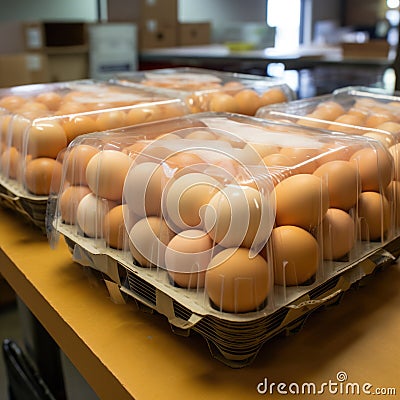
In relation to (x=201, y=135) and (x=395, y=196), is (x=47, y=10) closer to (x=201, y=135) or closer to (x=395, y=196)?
(x=201, y=135)

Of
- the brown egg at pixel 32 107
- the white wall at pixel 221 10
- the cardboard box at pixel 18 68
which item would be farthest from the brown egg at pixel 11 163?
the white wall at pixel 221 10

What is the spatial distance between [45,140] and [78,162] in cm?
19

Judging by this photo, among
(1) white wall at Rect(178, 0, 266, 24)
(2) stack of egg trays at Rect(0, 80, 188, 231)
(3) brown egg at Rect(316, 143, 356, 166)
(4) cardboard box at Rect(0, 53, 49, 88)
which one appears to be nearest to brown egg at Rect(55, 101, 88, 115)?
(2) stack of egg trays at Rect(0, 80, 188, 231)

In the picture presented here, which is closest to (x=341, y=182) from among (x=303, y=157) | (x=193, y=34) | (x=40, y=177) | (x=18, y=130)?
(x=303, y=157)

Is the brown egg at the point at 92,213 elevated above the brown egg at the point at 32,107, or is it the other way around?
the brown egg at the point at 32,107

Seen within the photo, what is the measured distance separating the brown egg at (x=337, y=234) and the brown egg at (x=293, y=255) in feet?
0.13

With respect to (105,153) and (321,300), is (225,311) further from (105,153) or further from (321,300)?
(105,153)

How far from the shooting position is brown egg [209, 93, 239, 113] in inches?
50.8

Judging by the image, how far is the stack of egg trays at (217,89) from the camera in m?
1.30

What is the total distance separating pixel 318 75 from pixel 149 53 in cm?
135

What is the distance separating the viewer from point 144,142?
81 cm

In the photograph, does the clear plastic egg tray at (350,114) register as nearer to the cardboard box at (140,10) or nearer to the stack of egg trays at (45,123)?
the stack of egg trays at (45,123)

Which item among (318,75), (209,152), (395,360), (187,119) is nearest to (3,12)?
(318,75)

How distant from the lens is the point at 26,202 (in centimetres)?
95
